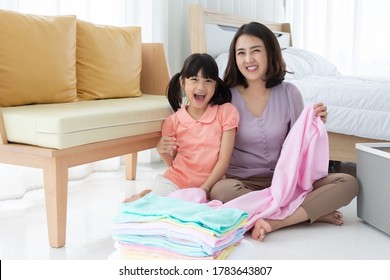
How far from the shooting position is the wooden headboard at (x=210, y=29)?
3029 mm

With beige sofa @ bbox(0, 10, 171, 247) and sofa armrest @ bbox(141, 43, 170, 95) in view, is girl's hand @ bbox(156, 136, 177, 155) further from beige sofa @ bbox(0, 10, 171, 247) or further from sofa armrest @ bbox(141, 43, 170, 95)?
sofa armrest @ bbox(141, 43, 170, 95)

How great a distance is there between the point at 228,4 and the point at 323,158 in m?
2.07

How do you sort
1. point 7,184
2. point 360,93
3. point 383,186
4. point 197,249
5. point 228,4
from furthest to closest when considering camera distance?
point 228,4
point 360,93
point 7,184
point 383,186
point 197,249

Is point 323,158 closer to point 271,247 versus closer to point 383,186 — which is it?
point 383,186

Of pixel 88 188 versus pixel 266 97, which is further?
pixel 88 188

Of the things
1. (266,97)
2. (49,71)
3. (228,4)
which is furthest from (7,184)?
(228,4)

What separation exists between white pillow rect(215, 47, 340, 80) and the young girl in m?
0.93

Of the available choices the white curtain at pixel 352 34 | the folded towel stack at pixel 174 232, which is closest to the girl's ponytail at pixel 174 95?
the folded towel stack at pixel 174 232

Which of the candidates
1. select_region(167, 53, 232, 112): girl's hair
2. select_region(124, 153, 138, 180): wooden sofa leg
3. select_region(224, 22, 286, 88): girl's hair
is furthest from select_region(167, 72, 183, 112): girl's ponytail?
select_region(124, 153, 138, 180): wooden sofa leg

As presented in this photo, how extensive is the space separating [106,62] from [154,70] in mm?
322

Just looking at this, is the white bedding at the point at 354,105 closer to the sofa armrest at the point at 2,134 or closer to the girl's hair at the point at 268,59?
the girl's hair at the point at 268,59

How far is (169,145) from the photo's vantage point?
2.04 m

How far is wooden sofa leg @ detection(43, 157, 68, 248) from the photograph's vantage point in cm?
159

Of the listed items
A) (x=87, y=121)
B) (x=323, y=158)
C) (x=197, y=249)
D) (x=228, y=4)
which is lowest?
(x=197, y=249)
